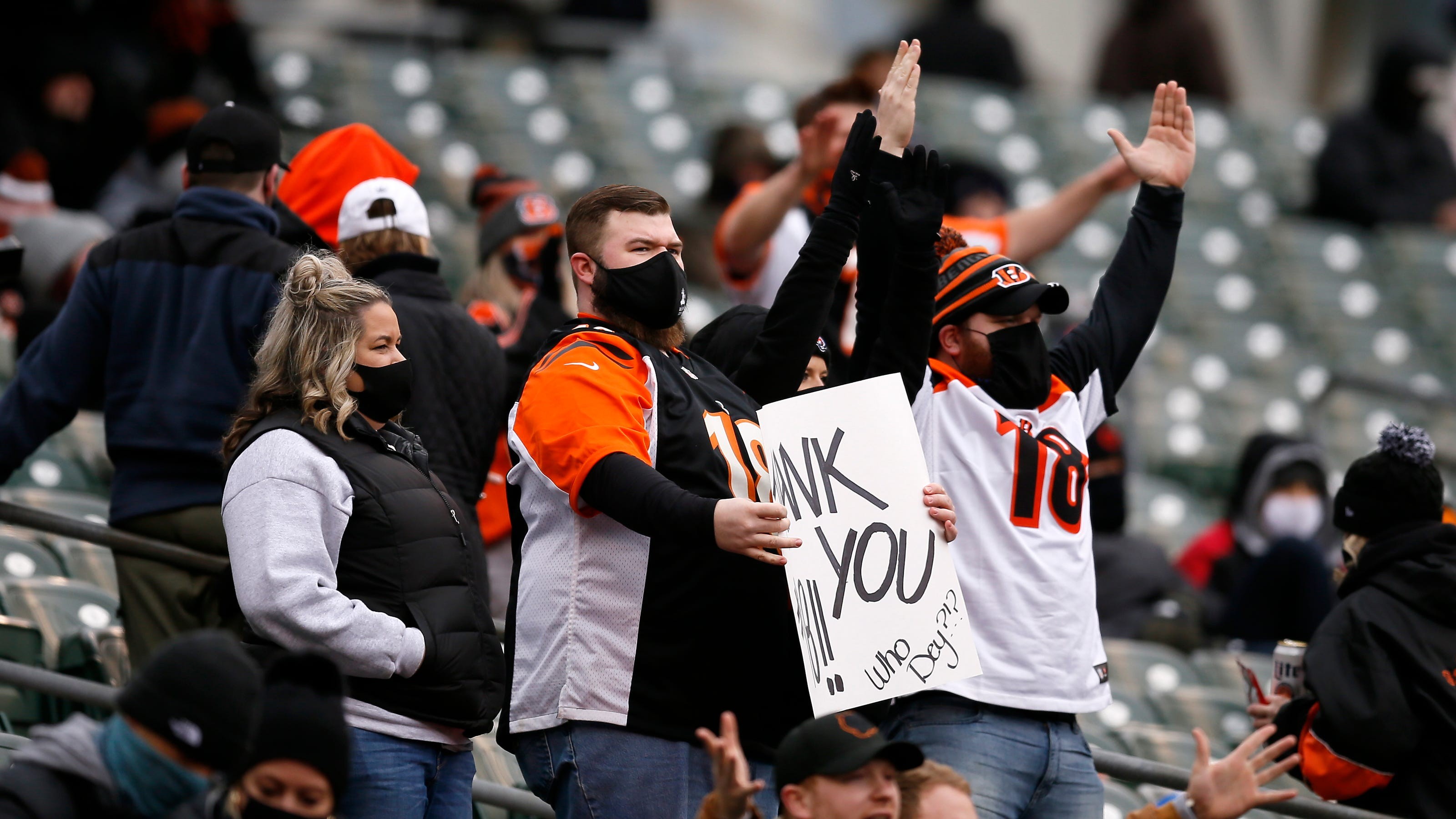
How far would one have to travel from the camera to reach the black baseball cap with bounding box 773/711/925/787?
3.18m

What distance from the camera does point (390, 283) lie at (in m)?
4.59

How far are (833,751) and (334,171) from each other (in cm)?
256

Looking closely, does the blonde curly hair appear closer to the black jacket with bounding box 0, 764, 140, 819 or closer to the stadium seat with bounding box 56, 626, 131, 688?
the black jacket with bounding box 0, 764, 140, 819

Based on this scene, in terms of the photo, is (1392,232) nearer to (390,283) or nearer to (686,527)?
(390,283)

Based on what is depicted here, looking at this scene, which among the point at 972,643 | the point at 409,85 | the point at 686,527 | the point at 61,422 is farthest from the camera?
the point at 409,85

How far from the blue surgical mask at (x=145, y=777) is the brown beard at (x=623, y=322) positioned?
4.19 feet

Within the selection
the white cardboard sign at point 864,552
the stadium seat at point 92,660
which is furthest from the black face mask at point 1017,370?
the stadium seat at point 92,660

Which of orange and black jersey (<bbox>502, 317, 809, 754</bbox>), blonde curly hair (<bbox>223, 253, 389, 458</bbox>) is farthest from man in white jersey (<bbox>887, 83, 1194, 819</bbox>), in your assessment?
blonde curly hair (<bbox>223, 253, 389, 458</bbox>)

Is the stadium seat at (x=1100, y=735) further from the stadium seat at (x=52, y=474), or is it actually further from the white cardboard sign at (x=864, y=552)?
the stadium seat at (x=52, y=474)

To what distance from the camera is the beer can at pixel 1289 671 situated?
4395mm

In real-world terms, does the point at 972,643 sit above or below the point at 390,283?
below

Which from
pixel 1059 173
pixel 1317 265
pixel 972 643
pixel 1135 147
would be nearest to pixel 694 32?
pixel 1059 173

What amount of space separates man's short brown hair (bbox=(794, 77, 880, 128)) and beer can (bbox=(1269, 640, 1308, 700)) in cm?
203

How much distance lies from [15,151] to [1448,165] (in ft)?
30.7
